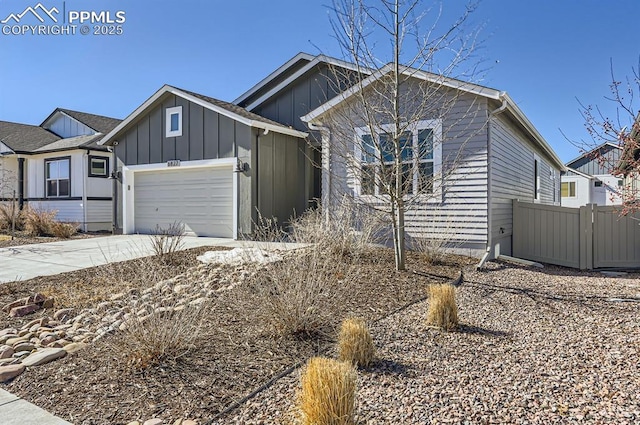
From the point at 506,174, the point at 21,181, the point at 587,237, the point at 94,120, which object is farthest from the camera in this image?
the point at 94,120

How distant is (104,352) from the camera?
3779mm

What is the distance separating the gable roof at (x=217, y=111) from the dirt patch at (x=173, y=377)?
7209 millimetres

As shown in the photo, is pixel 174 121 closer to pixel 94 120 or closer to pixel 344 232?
pixel 344 232

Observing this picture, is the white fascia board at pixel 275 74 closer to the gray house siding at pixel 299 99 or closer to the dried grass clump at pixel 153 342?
the gray house siding at pixel 299 99

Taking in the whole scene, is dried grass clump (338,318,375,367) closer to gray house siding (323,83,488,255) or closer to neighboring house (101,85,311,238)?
gray house siding (323,83,488,255)

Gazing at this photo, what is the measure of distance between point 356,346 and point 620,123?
4.10 meters

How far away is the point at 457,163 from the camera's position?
895cm

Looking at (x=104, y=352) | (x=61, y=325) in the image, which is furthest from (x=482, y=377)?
(x=61, y=325)

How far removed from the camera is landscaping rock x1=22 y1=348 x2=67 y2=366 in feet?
12.3

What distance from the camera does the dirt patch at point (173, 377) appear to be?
113 inches

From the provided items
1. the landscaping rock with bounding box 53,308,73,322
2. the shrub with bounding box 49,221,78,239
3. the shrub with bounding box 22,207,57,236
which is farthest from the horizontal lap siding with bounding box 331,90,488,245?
the shrub with bounding box 22,207,57,236

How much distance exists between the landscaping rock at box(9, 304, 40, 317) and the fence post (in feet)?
36.2

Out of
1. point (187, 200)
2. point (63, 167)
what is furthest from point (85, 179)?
point (187, 200)

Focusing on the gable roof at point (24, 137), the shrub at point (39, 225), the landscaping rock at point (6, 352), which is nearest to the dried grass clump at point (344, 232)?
the landscaping rock at point (6, 352)
